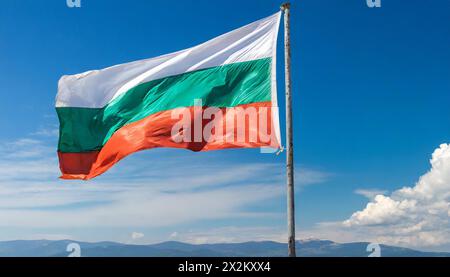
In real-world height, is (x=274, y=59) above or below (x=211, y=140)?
above

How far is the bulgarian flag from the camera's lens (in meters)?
20.5

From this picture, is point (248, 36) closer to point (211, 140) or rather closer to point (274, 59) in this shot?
point (274, 59)

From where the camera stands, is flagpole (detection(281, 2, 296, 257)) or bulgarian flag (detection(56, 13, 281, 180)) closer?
flagpole (detection(281, 2, 296, 257))

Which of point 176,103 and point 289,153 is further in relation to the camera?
point 176,103

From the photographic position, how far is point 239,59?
21766mm

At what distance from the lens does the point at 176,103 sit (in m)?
22.0

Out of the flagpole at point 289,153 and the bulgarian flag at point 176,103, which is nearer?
the flagpole at point 289,153

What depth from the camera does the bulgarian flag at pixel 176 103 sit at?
20.5 meters

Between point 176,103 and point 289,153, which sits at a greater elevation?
point 176,103
